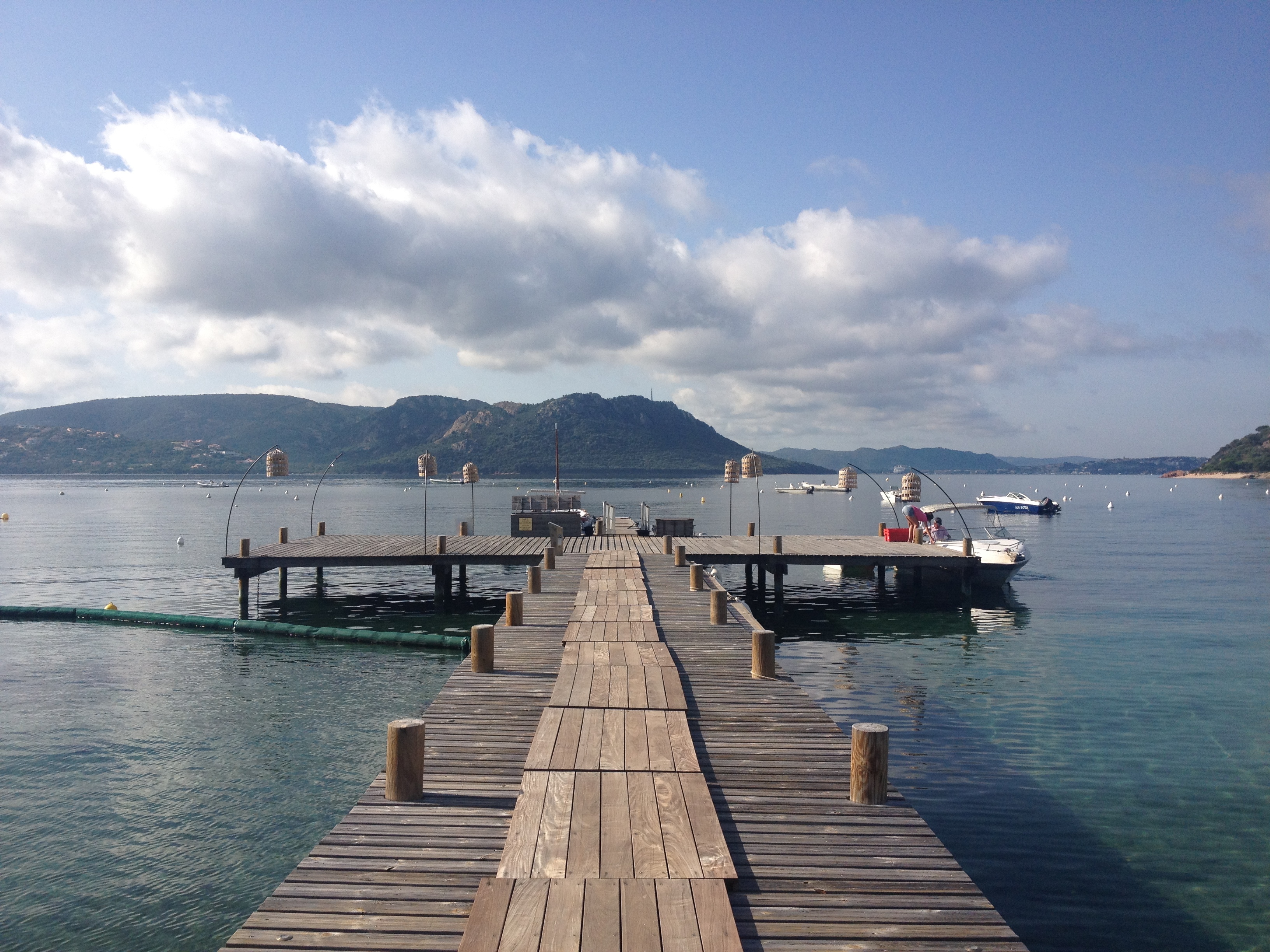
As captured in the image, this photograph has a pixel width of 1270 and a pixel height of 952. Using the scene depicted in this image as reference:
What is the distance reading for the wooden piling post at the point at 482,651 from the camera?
12141mm

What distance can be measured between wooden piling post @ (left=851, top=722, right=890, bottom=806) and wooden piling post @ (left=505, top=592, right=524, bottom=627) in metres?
9.14

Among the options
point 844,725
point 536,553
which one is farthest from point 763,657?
point 536,553

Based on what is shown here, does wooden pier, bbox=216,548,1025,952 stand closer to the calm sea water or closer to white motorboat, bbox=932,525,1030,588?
the calm sea water

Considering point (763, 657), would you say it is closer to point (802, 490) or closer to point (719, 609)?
point (719, 609)

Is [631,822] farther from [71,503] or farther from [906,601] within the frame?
[71,503]

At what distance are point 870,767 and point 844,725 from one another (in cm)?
927

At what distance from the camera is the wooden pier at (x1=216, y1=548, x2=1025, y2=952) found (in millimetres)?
5203

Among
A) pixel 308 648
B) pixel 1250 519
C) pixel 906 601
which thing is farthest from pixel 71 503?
pixel 1250 519

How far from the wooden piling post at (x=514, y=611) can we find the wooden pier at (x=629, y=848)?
478 cm

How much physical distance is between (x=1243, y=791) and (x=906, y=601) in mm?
20271

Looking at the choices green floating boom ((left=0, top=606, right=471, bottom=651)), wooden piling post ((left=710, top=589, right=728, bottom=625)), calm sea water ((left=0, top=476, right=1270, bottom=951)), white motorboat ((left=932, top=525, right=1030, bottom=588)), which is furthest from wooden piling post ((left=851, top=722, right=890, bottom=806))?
white motorboat ((left=932, top=525, right=1030, bottom=588))

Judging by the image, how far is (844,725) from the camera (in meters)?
16.2

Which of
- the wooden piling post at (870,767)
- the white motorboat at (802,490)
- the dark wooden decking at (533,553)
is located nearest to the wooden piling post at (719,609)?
the wooden piling post at (870,767)

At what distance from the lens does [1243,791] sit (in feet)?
43.1
